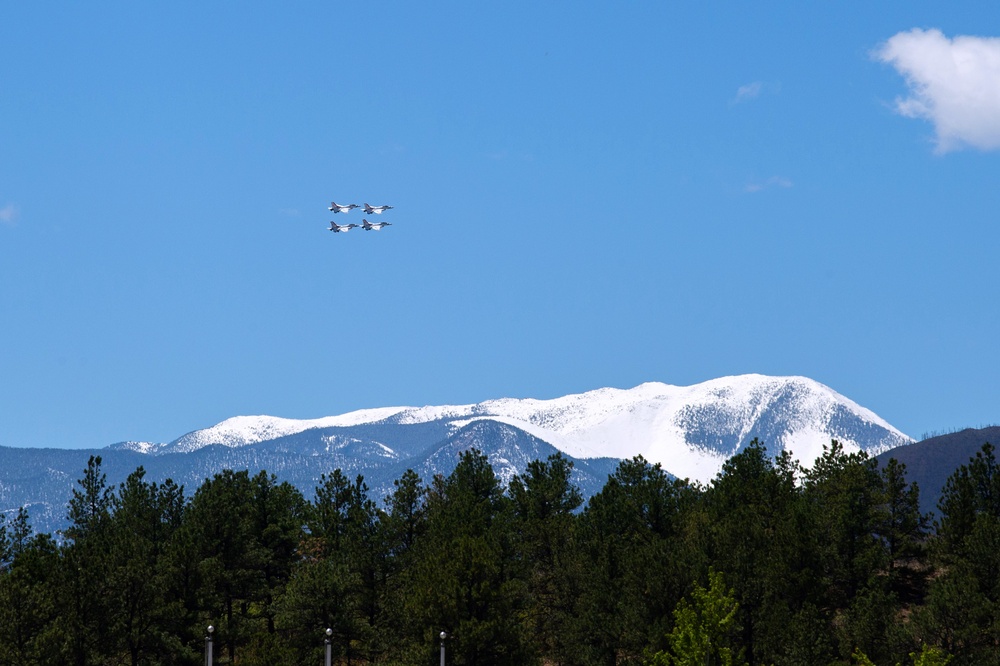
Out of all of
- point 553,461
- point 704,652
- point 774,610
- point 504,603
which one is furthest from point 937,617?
point 553,461

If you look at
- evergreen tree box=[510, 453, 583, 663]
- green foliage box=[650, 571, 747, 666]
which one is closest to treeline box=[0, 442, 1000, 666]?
green foliage box=[650, 571, 747, 666]

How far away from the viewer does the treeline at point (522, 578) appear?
268 ft

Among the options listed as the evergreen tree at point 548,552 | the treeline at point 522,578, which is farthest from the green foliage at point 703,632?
the evergreen tree at point 548,552

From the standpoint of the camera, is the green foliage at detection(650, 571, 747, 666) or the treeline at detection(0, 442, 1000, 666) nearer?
the green foliage at detection(650, 571, 747, 666)

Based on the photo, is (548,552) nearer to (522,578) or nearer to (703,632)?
(522,578)

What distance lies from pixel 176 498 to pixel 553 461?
128ft

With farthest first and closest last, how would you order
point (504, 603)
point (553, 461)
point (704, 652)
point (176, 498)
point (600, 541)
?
1. point (553, 461)
2. point (176, 498)
3. point (600, 541)
4. point (504, 603)
5. point (704, 652)

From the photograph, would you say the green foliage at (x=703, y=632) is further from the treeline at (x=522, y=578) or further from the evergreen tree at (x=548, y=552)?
the evergreen tree at (x=548, y=552)

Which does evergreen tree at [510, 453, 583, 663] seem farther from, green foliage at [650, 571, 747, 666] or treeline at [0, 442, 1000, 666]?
green foliage at [650, 571, 747, 666]

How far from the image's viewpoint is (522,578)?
10544 cm

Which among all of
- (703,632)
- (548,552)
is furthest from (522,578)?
(703,632)

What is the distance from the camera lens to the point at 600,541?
10256 cm

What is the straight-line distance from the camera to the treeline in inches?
3216

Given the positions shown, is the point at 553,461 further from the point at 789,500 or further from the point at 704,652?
the point at 704,652
